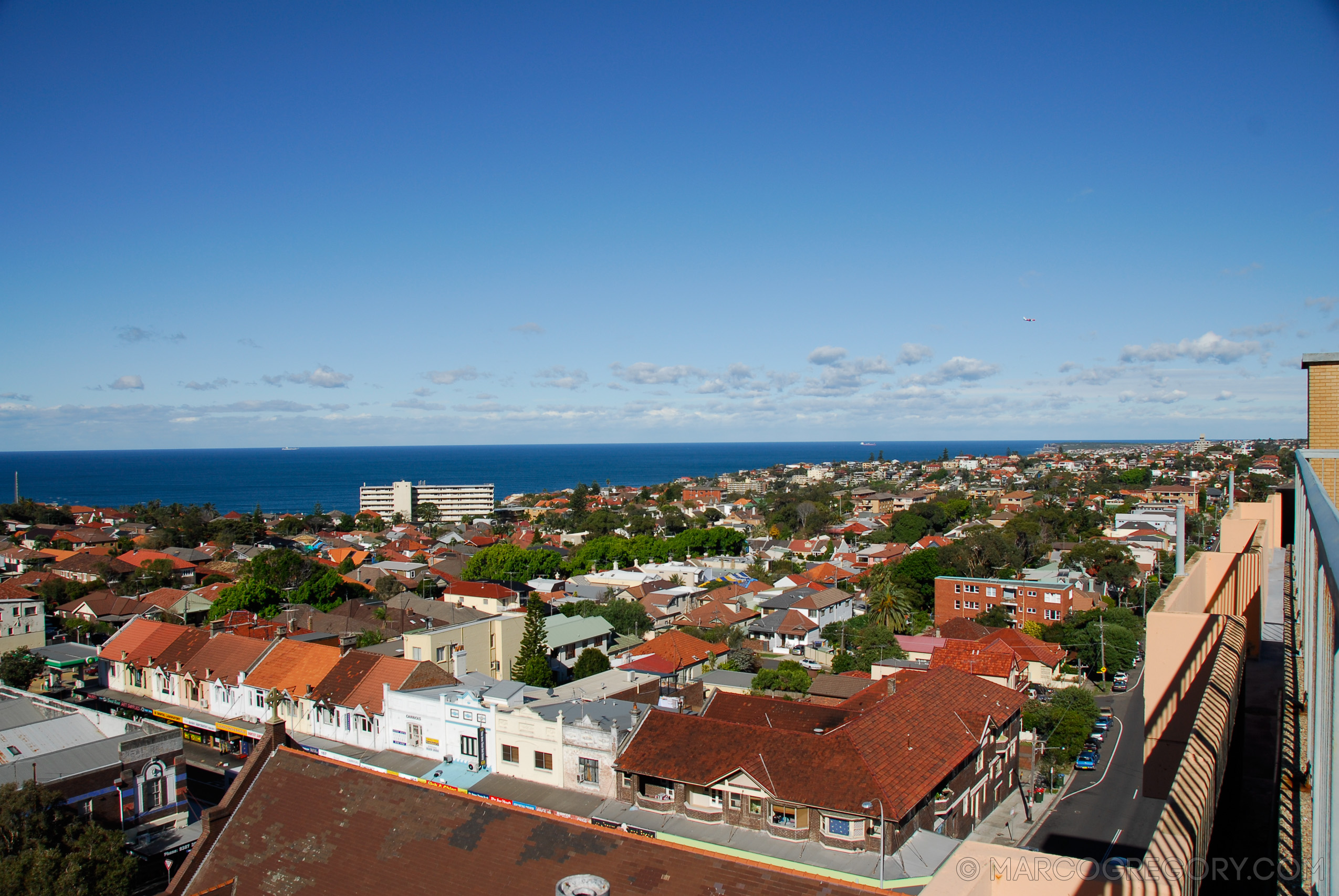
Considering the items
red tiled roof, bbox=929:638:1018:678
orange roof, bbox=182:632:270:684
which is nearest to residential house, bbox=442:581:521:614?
orange roof, bbox=182:632:270:684

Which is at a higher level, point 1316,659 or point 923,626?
point 1316,659

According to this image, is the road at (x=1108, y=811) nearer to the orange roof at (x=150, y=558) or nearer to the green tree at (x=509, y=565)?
the green tree at (x=509, y=565)

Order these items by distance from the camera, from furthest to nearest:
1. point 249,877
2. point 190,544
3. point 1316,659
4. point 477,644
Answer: point 190,544 → point 477,644 → point 249,877 → point 1316,659

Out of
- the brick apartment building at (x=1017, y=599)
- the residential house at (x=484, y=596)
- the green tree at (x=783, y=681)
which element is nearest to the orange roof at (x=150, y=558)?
the residential house at (x=484, y=596)

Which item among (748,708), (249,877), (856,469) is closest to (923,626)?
(748,708)

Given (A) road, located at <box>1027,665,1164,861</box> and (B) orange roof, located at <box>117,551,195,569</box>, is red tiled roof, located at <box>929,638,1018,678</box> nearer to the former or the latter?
(A) road, located at <box>1027,665,1164,861</box>

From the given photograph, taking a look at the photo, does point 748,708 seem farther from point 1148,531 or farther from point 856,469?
point 856,469

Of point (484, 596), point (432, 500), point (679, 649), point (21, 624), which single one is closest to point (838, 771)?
point (679, 649)
